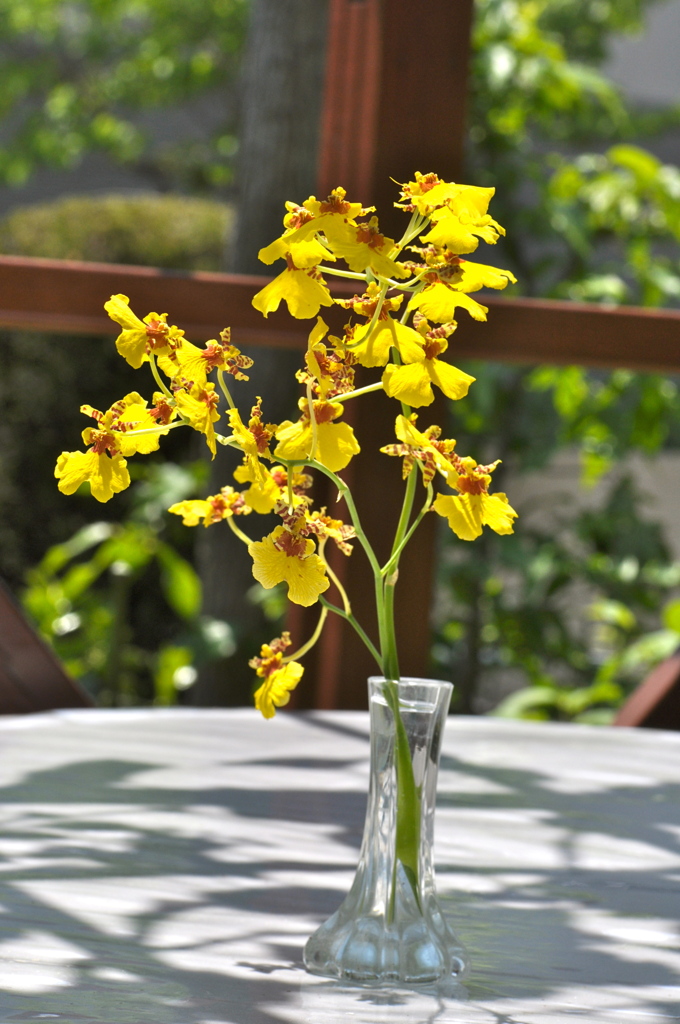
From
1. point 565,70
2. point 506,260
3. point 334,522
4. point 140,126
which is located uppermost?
point 140,126

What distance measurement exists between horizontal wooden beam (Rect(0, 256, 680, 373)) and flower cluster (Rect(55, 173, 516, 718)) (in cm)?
108

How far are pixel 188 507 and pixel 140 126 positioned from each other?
30.2ft

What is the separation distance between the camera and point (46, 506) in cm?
409

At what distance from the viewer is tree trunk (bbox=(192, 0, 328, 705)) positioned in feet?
9.70

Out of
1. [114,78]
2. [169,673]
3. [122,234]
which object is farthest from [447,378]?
[114,78]

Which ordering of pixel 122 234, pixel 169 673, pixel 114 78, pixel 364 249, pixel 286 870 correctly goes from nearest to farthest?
pixel 364 249 < pixel 286 870 < pixel 169 673 < pixel 122 234 < pixel 114 78

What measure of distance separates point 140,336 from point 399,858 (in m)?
0.29

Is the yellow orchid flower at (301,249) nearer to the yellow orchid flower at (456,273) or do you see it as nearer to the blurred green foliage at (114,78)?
the yellow orchid flower at (456,273)

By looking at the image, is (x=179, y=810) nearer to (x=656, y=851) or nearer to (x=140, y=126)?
(x=656, y=851)

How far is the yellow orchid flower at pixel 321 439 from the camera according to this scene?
0.58 meters

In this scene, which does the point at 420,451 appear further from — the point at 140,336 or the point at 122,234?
the point at 122,234

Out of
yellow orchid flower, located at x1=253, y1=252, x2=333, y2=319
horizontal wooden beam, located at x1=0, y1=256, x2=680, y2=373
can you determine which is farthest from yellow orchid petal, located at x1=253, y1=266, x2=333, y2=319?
horizontal wooden beam, located at x1=0, y1=256, x2=680, y2=373

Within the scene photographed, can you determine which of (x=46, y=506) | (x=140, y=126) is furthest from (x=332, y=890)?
(x=140, y=126)

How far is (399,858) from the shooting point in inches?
24.3
